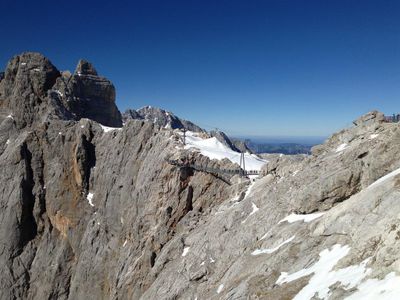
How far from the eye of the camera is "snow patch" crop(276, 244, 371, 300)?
19.3 m

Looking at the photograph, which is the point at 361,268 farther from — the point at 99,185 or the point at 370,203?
the point at 99,185

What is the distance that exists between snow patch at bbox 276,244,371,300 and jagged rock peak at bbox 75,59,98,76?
102172 millimetres

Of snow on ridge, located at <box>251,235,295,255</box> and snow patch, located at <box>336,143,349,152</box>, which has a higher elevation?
snow patch, located at <box>336,143,349,152</box>

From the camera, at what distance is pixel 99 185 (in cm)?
7731

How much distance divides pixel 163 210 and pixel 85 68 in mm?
75589

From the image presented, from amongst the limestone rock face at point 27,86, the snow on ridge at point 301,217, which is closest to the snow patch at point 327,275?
the snow on ridge at point 301,217

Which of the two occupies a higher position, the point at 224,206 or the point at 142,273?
the point at 224,206

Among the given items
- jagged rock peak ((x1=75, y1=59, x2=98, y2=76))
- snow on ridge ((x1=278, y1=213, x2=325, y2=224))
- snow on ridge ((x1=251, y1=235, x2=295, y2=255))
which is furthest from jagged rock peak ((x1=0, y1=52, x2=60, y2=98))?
snow on ridge ((x1=251, y1=235, x2=295, y2=255))

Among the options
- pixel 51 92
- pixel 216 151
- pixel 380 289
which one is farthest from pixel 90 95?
pixel 380 289

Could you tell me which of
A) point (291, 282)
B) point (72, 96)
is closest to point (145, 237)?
point (291, 282)

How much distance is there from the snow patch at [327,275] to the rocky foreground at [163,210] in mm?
98

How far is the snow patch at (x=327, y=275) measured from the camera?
19333 millimetres

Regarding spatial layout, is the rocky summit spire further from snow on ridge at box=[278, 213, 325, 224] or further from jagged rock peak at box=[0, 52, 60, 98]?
snow on ridge at box=[278, 213, 325, 224]

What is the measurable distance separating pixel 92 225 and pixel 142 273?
24881 millimetres
